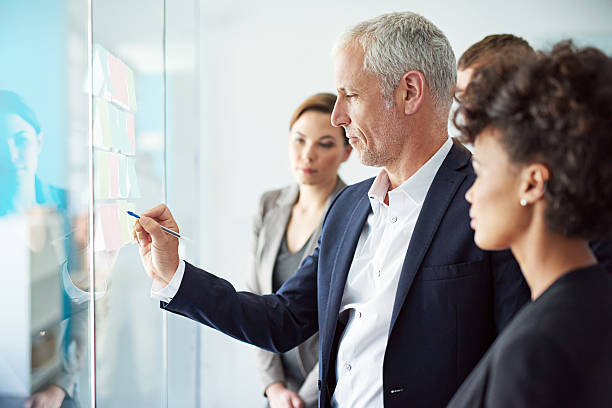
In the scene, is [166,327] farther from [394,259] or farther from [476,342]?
[476,342]

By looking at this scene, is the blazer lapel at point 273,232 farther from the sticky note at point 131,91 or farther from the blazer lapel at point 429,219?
the blazer lapel at point 429,219

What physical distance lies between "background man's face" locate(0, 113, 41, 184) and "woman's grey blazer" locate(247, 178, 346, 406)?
4.05ft

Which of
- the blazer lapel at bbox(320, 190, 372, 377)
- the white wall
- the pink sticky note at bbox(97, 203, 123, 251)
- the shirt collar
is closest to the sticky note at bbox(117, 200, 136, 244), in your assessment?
the pink sticky note at bbox(97, 203, 123, 251)

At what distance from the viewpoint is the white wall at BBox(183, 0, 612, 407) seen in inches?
133

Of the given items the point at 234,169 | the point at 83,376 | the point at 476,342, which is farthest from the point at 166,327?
the point at 476,342

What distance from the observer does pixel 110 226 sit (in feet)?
4.77

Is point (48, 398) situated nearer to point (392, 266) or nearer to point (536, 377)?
point (392, 266)

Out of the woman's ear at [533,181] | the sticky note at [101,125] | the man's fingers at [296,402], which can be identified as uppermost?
the sticky note at [101,125]

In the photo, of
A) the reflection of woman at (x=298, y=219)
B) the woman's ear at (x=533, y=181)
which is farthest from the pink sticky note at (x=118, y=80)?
the woman's ear at (x=533, y=181)

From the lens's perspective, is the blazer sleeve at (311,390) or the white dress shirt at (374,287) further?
the blazer sleeve at (311,390)

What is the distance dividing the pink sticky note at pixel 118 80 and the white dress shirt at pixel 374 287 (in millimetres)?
578

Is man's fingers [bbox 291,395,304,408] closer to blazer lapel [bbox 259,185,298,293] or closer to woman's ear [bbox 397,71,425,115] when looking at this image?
blazer lapel [bbox 259,185,298,293]

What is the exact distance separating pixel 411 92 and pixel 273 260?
1156 mm

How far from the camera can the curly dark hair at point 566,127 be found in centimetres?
71
